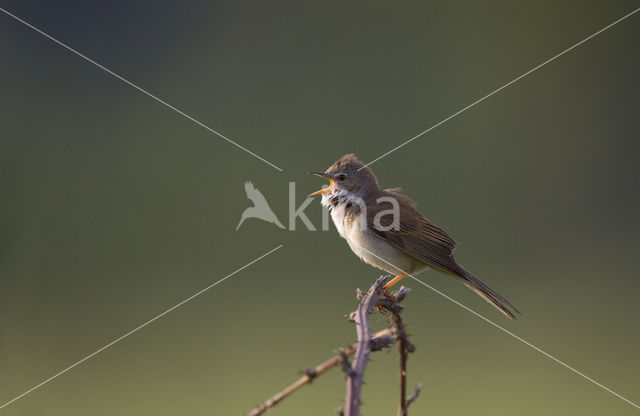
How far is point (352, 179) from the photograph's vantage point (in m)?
5.25

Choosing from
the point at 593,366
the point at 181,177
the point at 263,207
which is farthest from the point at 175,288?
Answer: the point at 593,366

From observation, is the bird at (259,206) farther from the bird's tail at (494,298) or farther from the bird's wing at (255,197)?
the bird's tail at (494,298)

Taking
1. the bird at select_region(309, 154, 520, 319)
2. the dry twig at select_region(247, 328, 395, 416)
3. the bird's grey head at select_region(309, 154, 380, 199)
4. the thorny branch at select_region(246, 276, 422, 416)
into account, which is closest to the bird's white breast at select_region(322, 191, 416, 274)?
the bird at select_region(309, 154, 520, 319)

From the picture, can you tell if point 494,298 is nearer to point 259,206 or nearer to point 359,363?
point 359,363

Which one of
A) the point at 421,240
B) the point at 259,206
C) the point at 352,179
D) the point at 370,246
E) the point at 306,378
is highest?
the point at 259,206

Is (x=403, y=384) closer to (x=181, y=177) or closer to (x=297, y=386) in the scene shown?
(x=297, y=386)

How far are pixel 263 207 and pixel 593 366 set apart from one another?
4.34 m

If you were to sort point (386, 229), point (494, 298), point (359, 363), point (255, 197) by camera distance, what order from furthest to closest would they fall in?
point (255, 197)
point (386, 229)
point (494, 298)
point (359, 363)

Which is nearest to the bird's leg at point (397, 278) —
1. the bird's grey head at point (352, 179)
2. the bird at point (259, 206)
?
the bird's grey head at point (352, 179)

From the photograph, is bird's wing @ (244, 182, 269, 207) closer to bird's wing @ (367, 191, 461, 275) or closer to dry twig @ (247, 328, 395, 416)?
bird's wing @ (367, 191, 461, 275)

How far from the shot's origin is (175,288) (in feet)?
29.9

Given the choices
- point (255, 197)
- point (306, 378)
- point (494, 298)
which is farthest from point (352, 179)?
point (306, 378)

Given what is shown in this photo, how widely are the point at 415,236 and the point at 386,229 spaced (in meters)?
0.21

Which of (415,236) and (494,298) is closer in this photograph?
(494,298)
